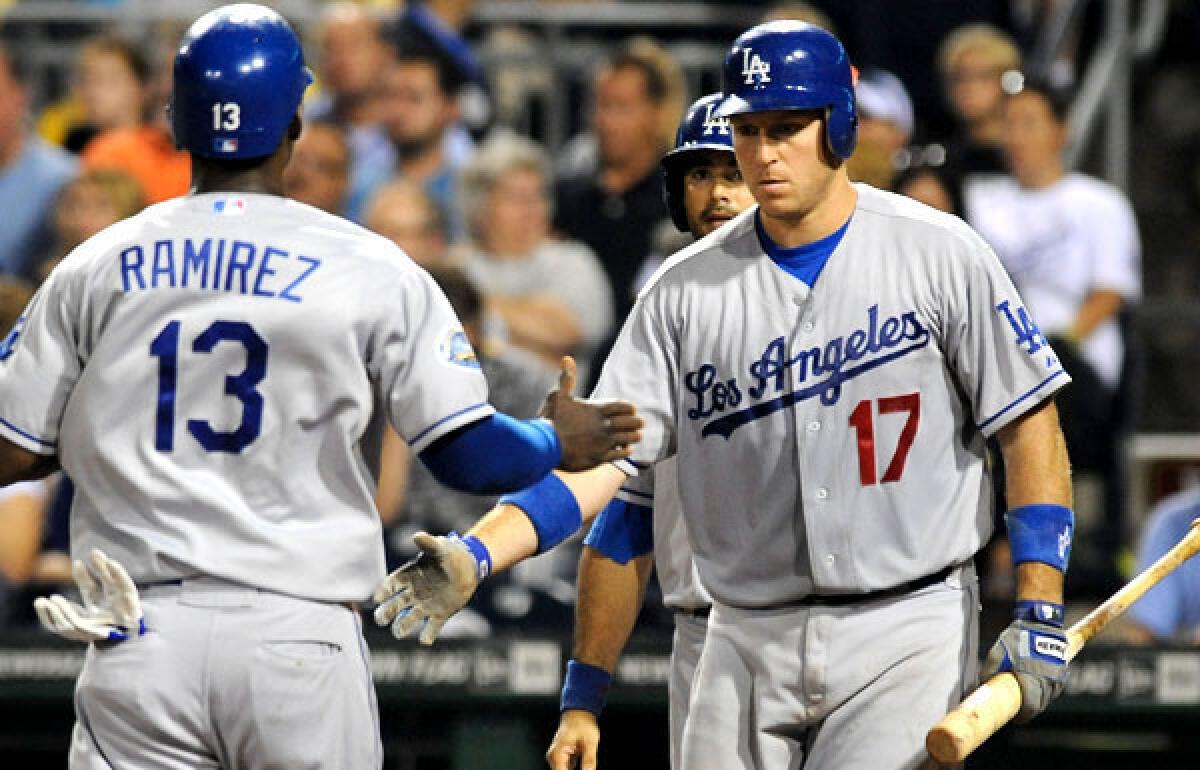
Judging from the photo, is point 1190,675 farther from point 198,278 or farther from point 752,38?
point 198,278

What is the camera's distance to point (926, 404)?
3961 mm

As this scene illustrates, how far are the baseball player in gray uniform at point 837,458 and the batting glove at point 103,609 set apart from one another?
0.48 m

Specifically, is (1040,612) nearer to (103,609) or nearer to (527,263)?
(103,609)

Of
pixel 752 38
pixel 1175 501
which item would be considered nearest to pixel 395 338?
pixel 752 38

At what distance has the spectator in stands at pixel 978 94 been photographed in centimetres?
810

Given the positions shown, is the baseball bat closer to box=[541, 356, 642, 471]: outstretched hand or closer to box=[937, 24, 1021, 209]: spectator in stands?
box=[541, 356, 642, 471]: outstretched hand

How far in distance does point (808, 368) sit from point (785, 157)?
43 cm

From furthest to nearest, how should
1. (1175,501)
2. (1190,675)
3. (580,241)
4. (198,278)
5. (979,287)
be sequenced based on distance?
(580,241), (1175,501), (1190,675), (979,287), (198,278)

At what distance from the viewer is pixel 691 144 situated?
488 centimetres

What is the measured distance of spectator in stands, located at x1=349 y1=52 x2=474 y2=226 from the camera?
27.6 ft

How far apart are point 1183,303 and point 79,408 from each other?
19.5 ft

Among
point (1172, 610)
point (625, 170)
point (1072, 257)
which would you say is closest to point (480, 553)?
point (1172, 610)

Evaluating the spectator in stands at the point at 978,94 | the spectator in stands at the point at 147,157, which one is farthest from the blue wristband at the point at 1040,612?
the spectator in stands at the point at 147,157

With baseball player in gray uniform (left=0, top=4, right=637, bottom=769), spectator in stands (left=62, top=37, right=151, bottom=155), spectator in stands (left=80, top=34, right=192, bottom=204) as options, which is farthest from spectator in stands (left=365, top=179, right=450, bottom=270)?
baseball player in gray uniform (left=0, top=4, right=637, bottom=769)
